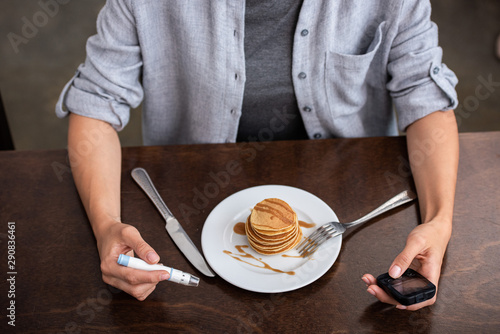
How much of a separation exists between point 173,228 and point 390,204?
0.40 m

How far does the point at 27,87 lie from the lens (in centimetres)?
257

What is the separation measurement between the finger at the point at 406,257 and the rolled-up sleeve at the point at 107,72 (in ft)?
2.16

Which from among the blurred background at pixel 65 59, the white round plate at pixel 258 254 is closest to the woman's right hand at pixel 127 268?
the white round plate at pixel 258 254

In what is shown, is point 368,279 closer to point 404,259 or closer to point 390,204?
point 404,259

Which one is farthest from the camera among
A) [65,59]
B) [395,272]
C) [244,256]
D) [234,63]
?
[65,59]

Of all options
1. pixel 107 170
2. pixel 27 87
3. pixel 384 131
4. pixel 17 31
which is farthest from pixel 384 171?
pixel 17 31

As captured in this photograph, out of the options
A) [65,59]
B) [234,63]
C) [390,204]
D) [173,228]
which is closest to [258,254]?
[173,228]

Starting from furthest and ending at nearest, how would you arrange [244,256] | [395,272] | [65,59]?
[65,59] < [244,256] < [395,272]

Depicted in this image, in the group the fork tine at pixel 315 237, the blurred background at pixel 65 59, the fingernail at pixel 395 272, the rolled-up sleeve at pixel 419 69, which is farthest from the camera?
the blurred background at pixel 65 59

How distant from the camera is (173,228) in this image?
82cm

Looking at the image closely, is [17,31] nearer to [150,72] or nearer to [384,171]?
[150,72]

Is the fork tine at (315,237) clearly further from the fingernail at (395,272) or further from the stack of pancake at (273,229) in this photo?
the fingernail at (395,272)

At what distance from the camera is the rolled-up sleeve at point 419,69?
0.97 metres

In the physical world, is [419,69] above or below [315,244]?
above
